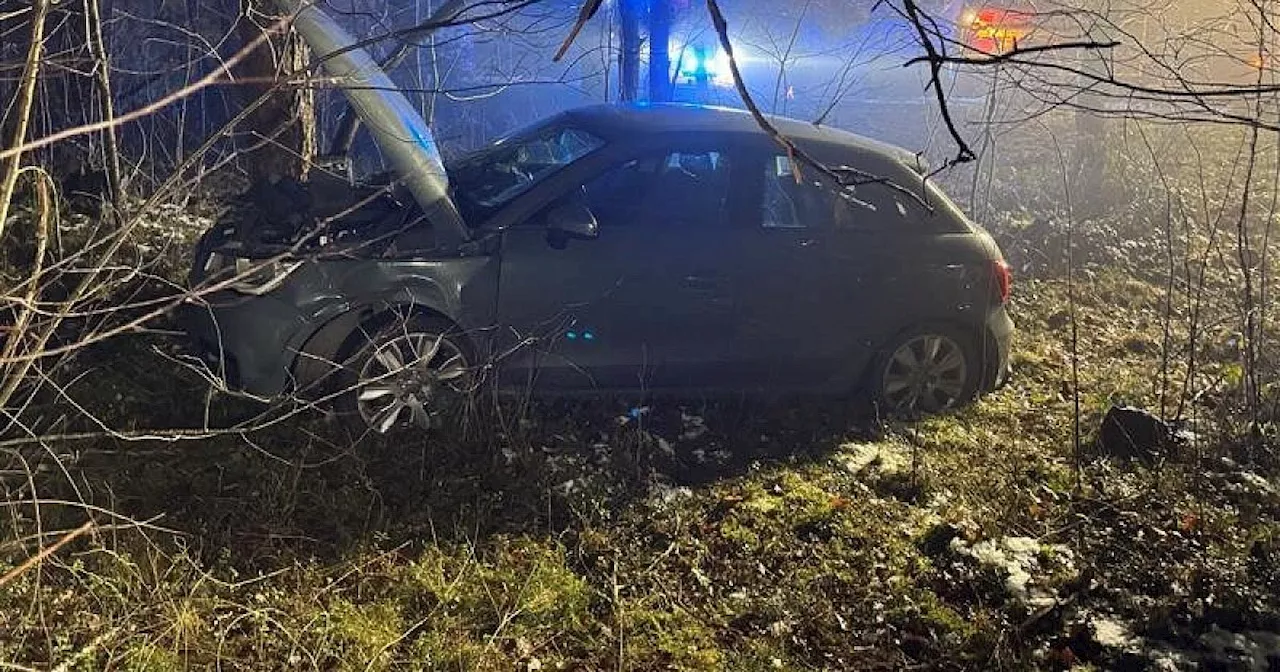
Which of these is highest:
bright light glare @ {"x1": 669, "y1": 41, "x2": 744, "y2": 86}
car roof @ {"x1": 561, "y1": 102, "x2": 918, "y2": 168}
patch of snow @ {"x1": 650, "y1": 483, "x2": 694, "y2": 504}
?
bright light glare @ {"x1": 669, "y1": 41, "x2": 744, "y2": 86}

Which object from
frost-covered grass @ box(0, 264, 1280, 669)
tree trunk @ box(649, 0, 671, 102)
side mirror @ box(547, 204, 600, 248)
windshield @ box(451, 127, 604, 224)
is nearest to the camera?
frost-covered grass @ box(0, 264, 1280, 669)

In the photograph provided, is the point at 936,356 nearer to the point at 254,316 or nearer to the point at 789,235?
the point at 789,235

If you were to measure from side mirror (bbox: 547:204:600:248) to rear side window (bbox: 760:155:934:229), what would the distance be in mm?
964

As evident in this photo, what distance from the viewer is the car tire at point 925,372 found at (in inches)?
209

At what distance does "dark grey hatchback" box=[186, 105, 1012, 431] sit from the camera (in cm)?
444

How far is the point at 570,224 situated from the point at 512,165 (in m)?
0.95

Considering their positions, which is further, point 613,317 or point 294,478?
point 613,317

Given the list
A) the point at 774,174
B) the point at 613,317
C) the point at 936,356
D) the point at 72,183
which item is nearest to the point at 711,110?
the point at 774,174

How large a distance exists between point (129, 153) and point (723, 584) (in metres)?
6.35

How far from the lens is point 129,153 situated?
7.75 metres

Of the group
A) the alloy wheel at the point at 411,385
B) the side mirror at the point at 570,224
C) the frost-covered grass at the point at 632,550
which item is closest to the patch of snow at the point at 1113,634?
the frost-covered grass at the point at 632,550

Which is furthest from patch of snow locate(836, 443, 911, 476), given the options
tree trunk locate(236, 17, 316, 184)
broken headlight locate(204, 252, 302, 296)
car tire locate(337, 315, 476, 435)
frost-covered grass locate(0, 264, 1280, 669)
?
tree trunk locate(236, 17, 316, 184)

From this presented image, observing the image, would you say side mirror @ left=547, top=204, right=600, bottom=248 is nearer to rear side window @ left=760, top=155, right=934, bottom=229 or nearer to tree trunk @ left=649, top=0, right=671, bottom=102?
rear side window @ left=760, top=155, right=934, bottom=229

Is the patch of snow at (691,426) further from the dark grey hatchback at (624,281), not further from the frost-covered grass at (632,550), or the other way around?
the dark grey hatchback at (624,281)
